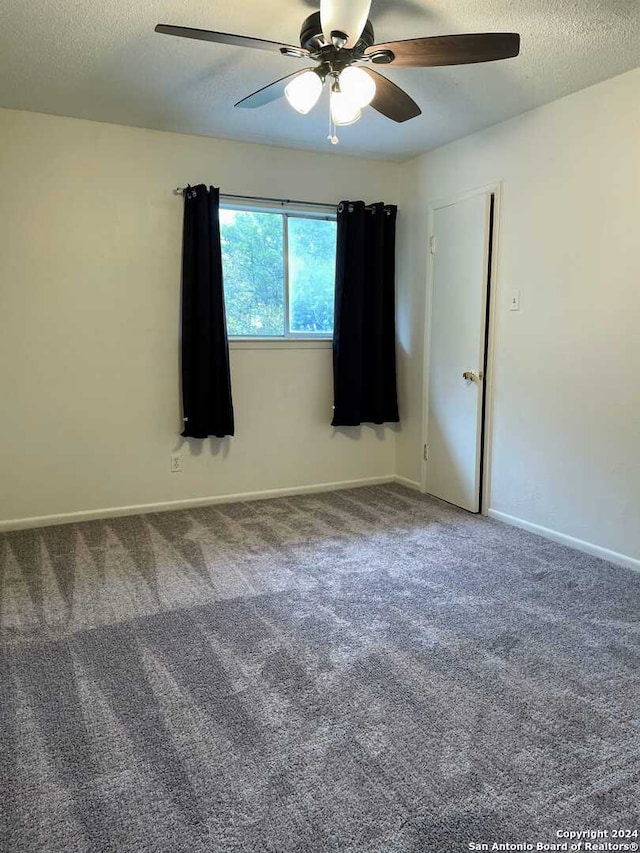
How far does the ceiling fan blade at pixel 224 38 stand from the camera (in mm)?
1990

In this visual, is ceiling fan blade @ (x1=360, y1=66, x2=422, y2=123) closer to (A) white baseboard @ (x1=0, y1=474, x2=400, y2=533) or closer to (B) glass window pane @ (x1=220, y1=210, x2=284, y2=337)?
(B) glass window pane @ (x1=220, y1=210, x2=284, y2=337)

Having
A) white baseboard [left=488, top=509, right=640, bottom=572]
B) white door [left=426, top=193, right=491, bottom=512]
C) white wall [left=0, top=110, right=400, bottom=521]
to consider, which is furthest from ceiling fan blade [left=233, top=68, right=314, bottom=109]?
white baseboard [left=488, top=509, right=640, bottom=572]

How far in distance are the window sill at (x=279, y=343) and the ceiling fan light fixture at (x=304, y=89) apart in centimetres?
198

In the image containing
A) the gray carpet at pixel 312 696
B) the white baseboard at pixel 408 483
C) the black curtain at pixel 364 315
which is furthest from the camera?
the white baseboard at pixel 408 483

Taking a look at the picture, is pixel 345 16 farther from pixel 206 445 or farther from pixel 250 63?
pixel 206 445

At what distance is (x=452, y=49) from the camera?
208cm

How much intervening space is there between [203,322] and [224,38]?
78.2 inches

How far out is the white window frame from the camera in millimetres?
4129

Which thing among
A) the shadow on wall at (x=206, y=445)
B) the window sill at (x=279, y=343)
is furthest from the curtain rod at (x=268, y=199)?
the shadow on wall at (x=206, y=445)

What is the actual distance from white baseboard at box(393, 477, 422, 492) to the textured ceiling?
8.19ft

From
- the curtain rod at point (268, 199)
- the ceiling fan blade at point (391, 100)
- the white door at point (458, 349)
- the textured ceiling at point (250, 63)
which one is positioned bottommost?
the white door at point (458, 349)

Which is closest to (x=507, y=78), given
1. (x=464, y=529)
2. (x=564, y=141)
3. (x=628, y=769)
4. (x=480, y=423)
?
(x=564, y=141)

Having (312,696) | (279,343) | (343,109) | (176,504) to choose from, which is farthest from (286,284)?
(312,696)

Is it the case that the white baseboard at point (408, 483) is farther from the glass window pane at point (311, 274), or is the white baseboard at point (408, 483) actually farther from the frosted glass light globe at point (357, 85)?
the frosted glass light globe at point (357, 85)
